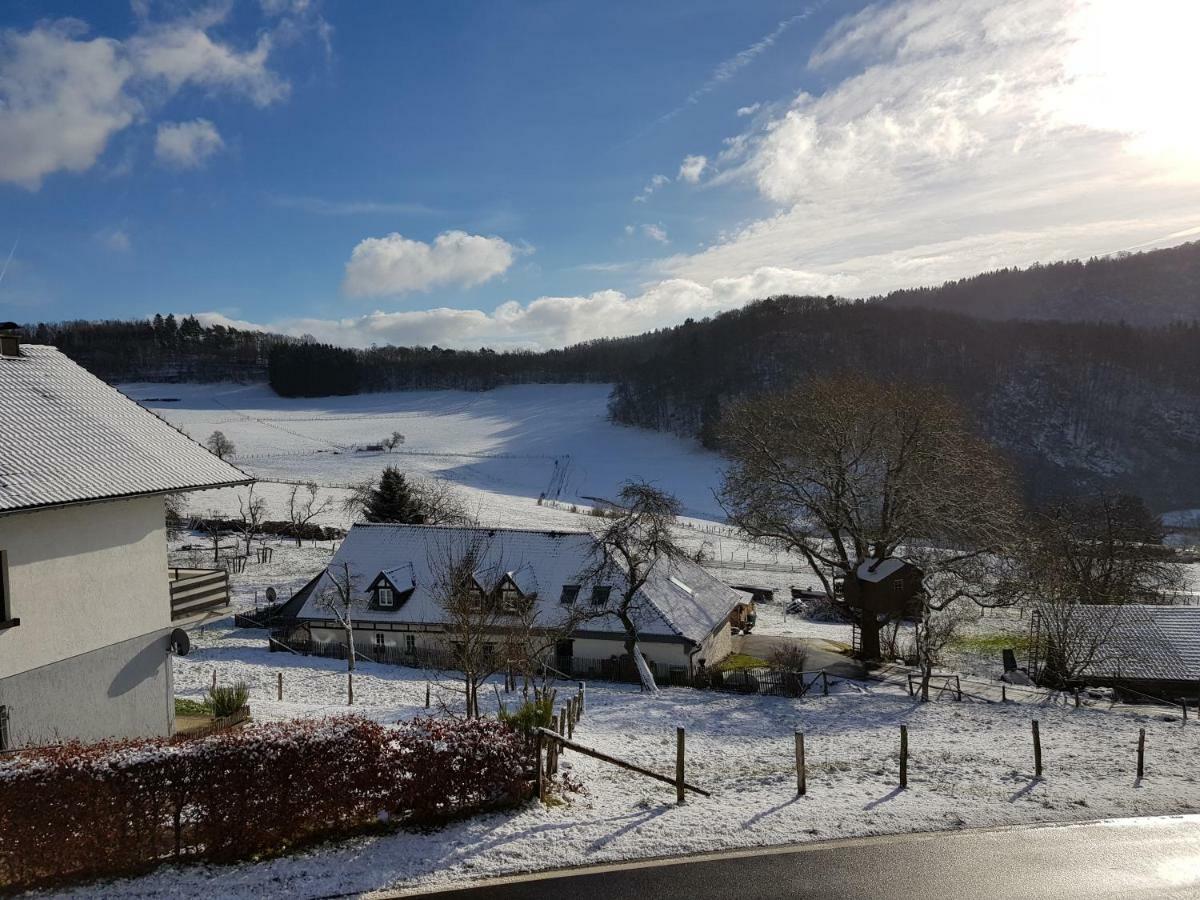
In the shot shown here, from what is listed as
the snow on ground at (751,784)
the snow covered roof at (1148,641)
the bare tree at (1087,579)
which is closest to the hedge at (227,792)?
the snow on ground at (751,784)

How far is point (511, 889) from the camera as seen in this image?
28.5ft

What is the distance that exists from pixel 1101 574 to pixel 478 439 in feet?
315

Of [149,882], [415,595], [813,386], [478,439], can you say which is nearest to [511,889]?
[149,882]

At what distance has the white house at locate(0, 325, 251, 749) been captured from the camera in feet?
38.5

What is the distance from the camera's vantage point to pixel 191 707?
739 inches

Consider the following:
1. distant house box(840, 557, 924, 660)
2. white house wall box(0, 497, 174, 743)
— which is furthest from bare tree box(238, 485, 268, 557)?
distant house box(840, 557, 924, 660)

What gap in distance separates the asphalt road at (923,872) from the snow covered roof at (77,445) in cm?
893

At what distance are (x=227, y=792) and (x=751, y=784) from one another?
8348 millimetres

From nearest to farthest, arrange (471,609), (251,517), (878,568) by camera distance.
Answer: (471,609)
(878,568)
(251,517)

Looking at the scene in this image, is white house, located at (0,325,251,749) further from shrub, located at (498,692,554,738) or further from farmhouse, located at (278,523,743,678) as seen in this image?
farmhouse, located at (278,523,743,678)

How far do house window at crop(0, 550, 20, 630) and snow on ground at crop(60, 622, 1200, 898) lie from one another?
Answer: 205 inches

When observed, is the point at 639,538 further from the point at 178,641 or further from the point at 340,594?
the point at 178,641

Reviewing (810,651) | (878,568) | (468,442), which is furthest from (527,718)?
(468,442)

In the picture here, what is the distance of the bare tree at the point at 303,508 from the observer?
58844 mm
